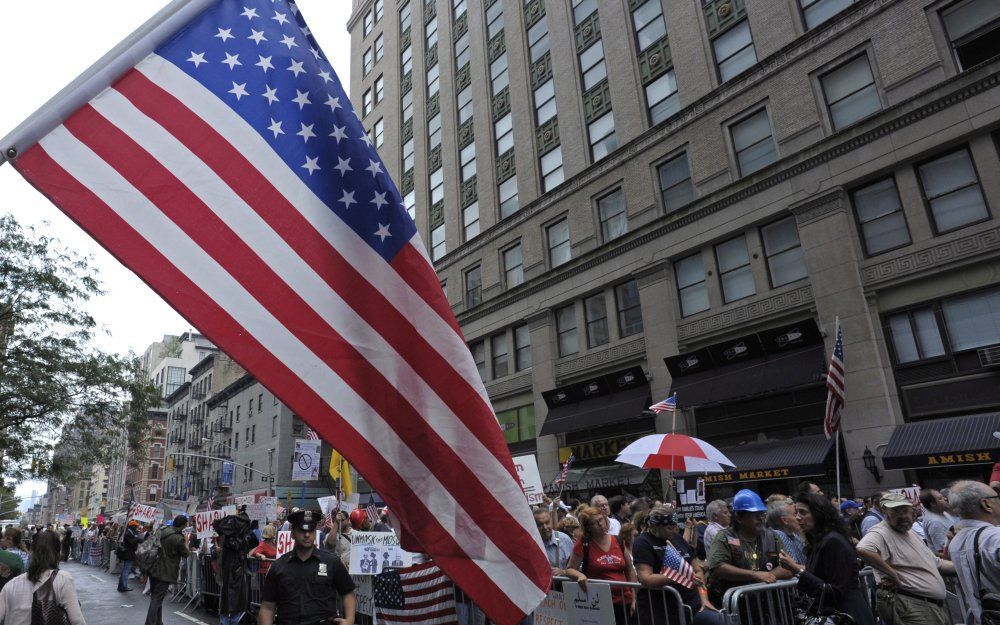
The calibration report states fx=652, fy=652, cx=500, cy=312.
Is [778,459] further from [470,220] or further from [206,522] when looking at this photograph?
[470,220]

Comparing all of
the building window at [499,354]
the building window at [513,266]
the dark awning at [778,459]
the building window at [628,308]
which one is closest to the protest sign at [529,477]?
the dark awning at [778,459]

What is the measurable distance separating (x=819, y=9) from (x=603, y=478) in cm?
1834

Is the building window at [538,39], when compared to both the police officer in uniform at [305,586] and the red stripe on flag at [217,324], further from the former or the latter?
the red stripe on flag at [217,324]

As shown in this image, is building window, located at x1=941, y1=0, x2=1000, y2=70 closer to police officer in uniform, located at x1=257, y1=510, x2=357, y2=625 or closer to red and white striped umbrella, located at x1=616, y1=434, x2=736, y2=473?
red and white striped umbrella, located at x1=616, y1=434, x2=736, y2=473

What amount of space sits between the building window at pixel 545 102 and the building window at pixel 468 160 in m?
5.42

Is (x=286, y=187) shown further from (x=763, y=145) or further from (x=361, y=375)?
(x=763, y=145)

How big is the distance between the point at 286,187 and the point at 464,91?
37.6 m

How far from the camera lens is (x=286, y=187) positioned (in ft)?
12.0

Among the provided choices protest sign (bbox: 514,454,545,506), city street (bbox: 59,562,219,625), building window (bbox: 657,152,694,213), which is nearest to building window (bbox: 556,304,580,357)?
building window (bbox: 657,152,694,213)

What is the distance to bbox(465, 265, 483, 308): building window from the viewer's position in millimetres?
36091

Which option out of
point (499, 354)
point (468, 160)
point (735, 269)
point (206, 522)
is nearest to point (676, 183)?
point (735, 269)

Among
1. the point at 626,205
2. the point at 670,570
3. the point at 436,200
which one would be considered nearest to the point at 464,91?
the point at 436,200

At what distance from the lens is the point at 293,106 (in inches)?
149

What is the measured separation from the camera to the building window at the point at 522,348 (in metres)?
32.3
